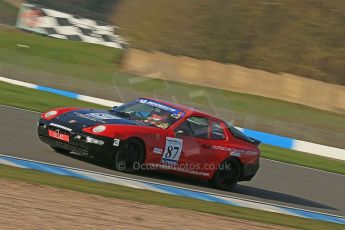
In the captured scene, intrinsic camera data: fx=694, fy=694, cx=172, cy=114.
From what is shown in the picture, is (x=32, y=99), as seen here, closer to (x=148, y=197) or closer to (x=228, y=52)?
(x=148, y=197)

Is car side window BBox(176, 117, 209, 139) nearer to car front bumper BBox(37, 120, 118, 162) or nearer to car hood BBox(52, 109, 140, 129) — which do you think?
car hood BBox(52, 109, 140, 129)

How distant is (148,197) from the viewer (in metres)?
8.34

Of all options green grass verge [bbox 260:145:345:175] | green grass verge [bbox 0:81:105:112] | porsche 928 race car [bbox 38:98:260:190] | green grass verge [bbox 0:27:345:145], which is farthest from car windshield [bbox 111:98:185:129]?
green grass verge [bbox 0:81:105:112]

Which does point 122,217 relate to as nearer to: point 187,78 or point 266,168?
point 266,168

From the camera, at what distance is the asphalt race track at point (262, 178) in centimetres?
1024

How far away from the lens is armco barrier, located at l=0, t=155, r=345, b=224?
9086 mm

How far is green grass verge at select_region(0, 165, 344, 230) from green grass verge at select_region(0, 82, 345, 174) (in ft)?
26.8

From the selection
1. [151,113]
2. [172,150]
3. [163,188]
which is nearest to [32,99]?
[151,113]

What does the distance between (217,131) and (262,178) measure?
248 centimetres

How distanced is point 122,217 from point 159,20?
3543 cm

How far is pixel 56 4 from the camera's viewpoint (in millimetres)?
61219

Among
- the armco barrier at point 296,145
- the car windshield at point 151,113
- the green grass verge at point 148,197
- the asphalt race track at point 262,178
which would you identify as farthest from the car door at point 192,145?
the armco barrier at point 296,145

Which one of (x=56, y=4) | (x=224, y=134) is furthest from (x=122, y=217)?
(x=56, y=4)

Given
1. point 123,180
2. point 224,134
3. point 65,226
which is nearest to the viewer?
point 65,226
